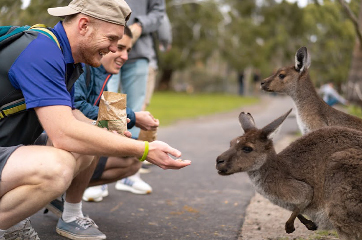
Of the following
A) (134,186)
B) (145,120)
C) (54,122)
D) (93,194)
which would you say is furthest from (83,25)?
(134,186)

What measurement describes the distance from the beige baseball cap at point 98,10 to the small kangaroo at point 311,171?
1037mm

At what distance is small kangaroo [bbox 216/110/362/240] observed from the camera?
8.86 ft

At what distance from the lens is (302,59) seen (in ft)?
14.1

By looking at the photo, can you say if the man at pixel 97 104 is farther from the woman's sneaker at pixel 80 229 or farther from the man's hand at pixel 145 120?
the woman's sneaker at pixel 80 229

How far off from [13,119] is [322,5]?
8269mm

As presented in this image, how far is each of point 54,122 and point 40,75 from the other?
0.24m

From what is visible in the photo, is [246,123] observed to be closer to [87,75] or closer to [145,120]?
[145,120]

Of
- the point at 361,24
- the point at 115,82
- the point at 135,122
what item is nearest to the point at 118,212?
the point at 135,122

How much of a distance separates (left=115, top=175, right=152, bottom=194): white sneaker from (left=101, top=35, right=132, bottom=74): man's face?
1227 millimetres

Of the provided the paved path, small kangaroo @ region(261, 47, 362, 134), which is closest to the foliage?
the paved path

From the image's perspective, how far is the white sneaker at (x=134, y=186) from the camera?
455cm

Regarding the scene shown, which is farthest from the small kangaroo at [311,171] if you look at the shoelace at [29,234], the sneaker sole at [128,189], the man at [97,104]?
the sneaker sole at [128,189]

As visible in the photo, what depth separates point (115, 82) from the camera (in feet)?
14.9

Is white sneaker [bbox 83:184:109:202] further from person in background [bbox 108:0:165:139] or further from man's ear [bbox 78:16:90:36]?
man's ear [bbox 78:16:90:36]
